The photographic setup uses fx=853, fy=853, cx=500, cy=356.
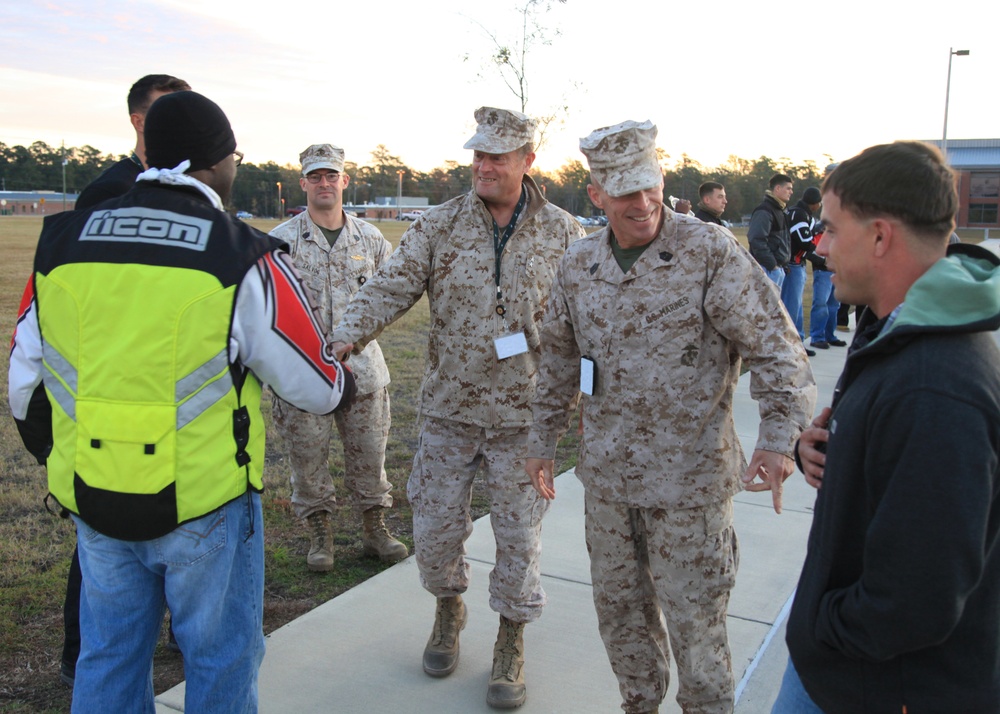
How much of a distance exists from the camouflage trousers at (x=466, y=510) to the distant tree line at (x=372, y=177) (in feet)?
201

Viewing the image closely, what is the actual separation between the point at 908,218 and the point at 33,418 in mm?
2172

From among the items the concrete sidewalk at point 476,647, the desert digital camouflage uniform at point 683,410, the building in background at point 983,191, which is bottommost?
the concrete sidewalk at point 476,647

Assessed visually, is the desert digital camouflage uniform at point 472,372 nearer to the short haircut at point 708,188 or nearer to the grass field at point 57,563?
the grass field at point 57,563

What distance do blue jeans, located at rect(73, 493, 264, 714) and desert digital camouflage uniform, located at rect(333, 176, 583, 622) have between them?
1.27m

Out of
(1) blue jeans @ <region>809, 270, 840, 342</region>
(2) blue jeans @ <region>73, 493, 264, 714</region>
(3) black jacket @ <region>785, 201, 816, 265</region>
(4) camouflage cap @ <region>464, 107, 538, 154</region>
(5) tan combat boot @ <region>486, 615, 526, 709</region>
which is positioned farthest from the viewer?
(1) blue jeans @ <region>809, 270, 840, 342</region>

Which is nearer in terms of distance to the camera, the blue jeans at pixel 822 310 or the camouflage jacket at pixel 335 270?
the camouflage jacket at pixel 335 270

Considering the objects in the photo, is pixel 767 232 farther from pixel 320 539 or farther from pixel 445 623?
pixel 445 623

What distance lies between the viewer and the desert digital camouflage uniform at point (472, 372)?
3387mm

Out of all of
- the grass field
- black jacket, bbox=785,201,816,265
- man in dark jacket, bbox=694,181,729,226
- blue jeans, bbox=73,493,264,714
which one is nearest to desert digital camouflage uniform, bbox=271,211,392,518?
the grass field

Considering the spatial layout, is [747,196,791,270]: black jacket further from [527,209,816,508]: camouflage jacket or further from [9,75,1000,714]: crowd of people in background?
[527,209,816,508]: camouflage jacket

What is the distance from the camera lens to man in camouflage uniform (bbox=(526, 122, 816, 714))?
2.58 m

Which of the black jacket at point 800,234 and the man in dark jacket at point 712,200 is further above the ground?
the man in dark jacket at point 712,200

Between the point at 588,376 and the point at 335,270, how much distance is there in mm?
2242

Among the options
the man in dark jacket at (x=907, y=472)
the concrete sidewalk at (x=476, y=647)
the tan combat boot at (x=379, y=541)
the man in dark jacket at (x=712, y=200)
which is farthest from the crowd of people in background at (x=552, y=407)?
the man in dark jacket at (x=712, y=200)
